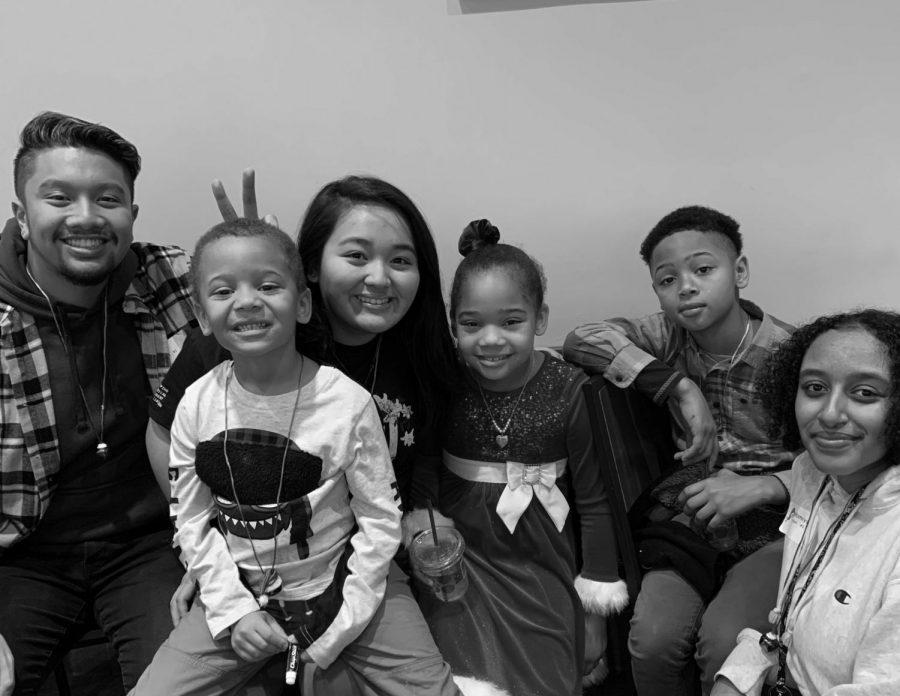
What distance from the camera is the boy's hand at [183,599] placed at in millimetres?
1502

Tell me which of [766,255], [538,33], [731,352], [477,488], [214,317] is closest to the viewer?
[214,317]

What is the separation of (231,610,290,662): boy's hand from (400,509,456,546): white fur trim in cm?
39

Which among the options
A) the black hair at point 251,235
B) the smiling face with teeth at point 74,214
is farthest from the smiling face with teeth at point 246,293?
the smiling face with teeth at point 74,214

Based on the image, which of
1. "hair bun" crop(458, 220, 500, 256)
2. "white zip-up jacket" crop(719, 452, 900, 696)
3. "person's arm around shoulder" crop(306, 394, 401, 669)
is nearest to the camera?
"white zip-up jacket" crop(719, 452, 900, 696)

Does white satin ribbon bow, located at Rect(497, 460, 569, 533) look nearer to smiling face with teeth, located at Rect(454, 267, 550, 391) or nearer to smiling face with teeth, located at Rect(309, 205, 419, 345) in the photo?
smiling face with teeth, located at Rect(454, 267, 550, 391)

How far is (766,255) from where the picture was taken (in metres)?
2.21

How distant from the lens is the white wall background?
1.92 m

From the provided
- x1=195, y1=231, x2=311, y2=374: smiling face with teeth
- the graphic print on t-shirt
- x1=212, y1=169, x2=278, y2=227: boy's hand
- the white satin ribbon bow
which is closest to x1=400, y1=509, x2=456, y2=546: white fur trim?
the white satin ribbon bow

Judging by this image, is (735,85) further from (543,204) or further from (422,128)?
(422,128)

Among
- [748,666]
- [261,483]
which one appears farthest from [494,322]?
[748,666]

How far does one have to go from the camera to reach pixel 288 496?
4.54 ft

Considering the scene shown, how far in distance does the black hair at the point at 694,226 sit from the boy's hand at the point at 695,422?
389mm

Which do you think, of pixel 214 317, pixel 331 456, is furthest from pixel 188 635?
pixel 214 317

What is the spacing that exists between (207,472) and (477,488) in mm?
633
